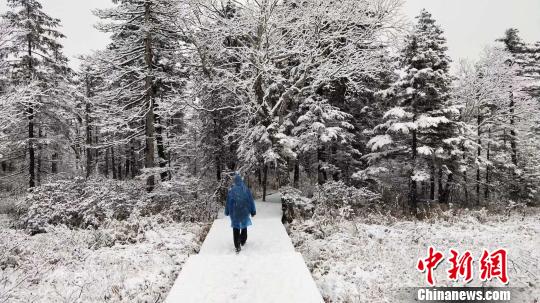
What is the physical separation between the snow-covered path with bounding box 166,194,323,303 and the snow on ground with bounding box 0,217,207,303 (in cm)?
84

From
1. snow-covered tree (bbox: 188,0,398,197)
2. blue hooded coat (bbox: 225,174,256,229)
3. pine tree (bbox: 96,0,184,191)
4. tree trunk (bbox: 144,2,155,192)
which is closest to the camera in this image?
blue hooded coat (bbox: 225,174,256,229)

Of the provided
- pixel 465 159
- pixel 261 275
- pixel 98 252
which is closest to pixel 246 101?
pixel 98 252

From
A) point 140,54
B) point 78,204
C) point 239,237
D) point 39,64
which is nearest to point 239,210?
point 239,237

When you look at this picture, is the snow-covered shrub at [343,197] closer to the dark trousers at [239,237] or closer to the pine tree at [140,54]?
the dark trousers at [239,237]

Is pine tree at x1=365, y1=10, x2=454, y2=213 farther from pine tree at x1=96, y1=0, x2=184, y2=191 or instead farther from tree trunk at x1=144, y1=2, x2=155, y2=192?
tree trunk at x1=144, y1=2, x2=155, y2=192

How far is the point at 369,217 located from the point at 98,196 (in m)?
11.7

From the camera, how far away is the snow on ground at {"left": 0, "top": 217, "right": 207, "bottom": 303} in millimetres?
7098

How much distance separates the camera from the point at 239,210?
9023mm

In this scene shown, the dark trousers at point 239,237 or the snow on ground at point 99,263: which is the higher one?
the dark trousers at point 239,237

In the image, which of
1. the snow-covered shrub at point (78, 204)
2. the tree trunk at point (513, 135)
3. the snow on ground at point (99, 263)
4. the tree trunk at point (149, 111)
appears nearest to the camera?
the snow on ground at point (99, 263)

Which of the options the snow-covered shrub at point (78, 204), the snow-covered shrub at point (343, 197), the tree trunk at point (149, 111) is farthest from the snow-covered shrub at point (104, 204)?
the snow-covered shrub at point (343, 197)

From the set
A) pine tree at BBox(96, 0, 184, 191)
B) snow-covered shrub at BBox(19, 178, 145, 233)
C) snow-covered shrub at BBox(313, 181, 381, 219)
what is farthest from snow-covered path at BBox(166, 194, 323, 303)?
pine tree at BBox(96, 0, 184, 191)

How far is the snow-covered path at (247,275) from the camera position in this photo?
630cm

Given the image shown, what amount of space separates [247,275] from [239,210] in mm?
2075
